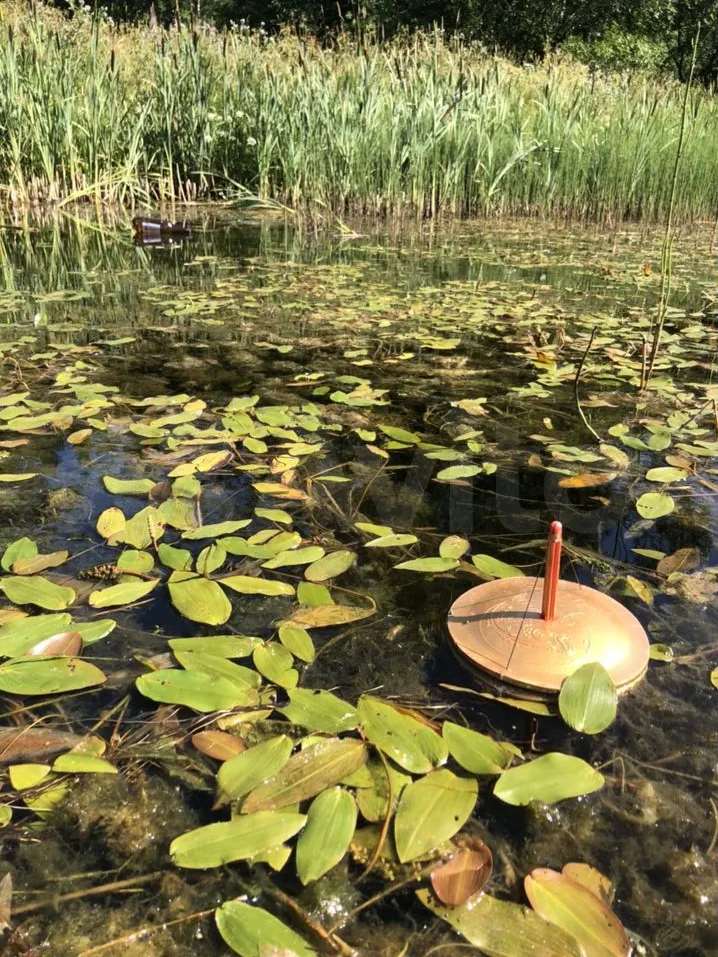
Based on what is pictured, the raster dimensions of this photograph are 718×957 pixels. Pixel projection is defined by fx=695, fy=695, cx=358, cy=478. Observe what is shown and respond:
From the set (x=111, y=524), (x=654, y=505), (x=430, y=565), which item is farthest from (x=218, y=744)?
(x=654, y=505)

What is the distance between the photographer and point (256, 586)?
112 centimetres

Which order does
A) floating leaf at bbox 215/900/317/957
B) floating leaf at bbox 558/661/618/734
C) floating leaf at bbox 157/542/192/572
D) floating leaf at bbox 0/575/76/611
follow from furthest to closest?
floating leaf at bbox 157/542/192/572
floating leaf at bbox 0/575/76/611
floating leaf at bbox 558/661/618/734
floating leaf at bbox 215/900/317/957

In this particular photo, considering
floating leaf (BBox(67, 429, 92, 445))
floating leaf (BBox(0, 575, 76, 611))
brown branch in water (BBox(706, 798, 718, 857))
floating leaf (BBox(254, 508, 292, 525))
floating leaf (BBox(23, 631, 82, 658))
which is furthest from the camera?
floating leaf (BBox(67, 429, 92, 445))

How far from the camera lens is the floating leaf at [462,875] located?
0.66 meters

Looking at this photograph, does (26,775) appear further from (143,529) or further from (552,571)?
(552,571)

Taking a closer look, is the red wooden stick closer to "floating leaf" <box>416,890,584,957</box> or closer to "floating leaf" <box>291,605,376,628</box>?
"floating leaf" <box>291,605,376,628</box>

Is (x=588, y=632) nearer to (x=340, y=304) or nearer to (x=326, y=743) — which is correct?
(x=326, y=743)

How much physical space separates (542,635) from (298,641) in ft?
1.13

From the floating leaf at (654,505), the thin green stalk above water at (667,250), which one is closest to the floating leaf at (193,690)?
the floating leaf at (654,505)

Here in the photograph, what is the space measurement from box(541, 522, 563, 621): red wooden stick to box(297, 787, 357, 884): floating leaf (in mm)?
380

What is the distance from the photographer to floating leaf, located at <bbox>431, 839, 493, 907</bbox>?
26.1 inches

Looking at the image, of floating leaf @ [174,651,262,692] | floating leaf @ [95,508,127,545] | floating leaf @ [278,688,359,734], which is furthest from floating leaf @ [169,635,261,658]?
floating leaf @ [95,508,127,545]

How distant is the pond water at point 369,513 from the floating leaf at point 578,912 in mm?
26

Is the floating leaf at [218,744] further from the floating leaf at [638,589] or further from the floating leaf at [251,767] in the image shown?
the floating leaf at [638,589]
